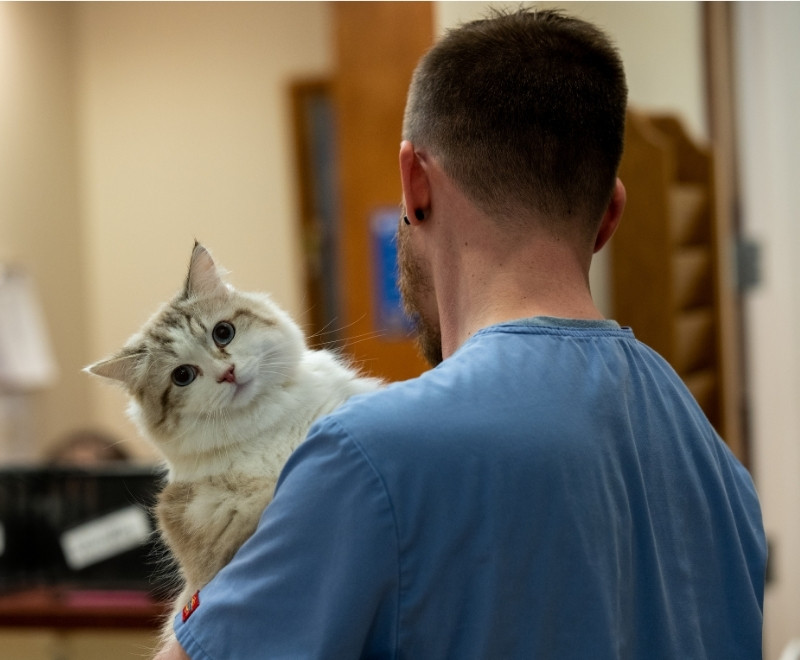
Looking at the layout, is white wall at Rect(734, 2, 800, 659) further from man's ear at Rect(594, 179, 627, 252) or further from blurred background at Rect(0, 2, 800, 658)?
man's ear at Rect(594, 179, 627, 252)

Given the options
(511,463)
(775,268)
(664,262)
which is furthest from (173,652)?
(775,268)

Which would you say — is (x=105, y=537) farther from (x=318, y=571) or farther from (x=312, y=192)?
(x=312, y=192)

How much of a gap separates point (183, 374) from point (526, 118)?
0.64 meters

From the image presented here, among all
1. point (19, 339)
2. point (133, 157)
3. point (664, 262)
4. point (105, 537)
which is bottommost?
point (105, 537)

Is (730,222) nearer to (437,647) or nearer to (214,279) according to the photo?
(214,279)

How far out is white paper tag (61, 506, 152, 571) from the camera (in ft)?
7.91

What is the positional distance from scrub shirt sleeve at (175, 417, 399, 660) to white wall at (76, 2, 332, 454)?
4.58 meters

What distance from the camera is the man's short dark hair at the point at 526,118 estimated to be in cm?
95

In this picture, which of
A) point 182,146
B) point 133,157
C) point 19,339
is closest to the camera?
point 19,339

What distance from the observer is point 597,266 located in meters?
2.39

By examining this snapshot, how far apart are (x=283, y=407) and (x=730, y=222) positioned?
94.5 inches

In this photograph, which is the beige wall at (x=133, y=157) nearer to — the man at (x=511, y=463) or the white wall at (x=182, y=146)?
the white wall at (x=182, y=146)

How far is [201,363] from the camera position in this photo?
4.35ft

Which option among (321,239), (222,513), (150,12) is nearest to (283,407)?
(222,513)
